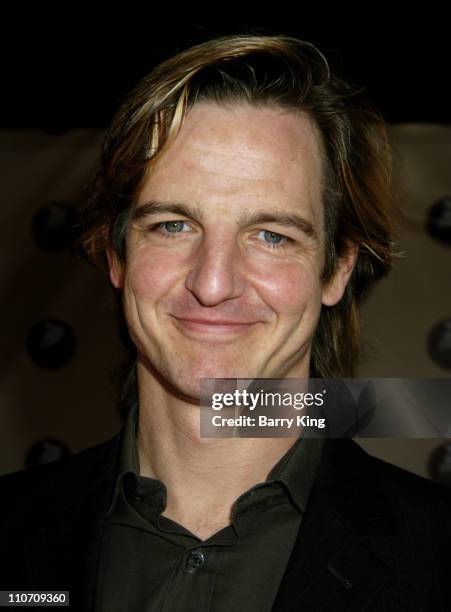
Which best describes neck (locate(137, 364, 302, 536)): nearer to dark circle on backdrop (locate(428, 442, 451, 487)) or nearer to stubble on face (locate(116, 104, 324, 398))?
stubble on face (locate(116, 104, 324, 398))

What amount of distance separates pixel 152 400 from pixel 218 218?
1.46 ft

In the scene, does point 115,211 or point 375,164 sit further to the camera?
point 375,164

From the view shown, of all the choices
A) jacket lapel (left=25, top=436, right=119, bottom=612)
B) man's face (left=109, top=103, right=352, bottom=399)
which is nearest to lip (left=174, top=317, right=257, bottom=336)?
man's face (left=109, top=103, right=352, bottom=399)

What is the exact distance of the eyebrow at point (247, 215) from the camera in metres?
1.61

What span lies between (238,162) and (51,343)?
1.80 meters

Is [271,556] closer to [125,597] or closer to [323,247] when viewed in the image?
[125,597]

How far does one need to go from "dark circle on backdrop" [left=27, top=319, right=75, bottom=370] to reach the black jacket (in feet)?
4.35

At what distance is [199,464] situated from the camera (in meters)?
1.69

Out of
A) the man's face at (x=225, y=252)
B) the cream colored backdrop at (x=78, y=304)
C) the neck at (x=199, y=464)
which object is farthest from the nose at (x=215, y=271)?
the cream colored backdrop at (x=78, y=304)

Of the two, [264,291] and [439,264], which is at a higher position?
[439,264]

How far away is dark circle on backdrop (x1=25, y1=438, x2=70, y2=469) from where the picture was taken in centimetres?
312

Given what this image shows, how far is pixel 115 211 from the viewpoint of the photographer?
74.4 inches

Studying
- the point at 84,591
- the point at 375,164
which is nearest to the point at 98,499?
the point at 84,591

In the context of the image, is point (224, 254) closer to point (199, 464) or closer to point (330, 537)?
point (199, 464)
